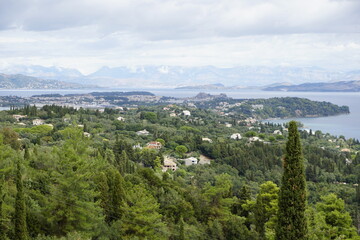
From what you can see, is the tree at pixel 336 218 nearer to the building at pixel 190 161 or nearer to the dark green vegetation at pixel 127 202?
the dark green vegetation at pixel 127 202

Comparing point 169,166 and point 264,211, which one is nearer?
point 264,211

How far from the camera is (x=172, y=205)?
16.3 meters

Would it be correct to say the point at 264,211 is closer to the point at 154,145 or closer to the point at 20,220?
the point at 20,220

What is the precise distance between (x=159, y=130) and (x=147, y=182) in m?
34.3

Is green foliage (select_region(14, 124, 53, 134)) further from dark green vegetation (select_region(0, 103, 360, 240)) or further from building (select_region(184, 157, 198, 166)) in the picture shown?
building (select_region(184, 157, 198, 166))

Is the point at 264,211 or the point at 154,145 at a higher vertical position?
the point at 264,211

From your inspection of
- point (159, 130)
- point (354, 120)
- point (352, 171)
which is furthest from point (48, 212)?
point (354, 120)

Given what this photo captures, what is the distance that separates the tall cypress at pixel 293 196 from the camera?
31.1ft

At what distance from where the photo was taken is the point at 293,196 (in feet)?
31.3

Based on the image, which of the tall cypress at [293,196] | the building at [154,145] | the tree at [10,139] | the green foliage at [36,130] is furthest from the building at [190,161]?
the tall cypress at [293,196]

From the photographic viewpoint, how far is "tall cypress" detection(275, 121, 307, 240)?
948 centimetres

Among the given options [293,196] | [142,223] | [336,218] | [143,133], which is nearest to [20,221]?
[142,223]

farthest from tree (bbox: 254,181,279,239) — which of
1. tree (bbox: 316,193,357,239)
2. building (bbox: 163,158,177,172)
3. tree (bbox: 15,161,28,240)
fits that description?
building (bbox: 163,158,177,172)

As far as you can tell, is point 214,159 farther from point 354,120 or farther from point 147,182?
point 354,120
